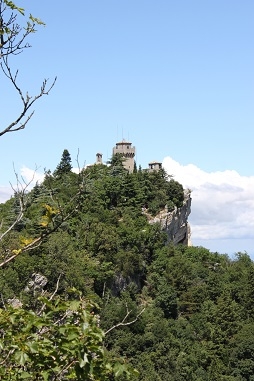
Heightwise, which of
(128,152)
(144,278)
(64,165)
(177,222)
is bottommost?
(144,278)

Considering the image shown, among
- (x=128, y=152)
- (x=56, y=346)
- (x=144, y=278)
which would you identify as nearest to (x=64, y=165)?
(x=128, y=152)

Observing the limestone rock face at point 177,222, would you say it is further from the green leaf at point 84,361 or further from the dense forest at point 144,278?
the green leaf at point 84,361

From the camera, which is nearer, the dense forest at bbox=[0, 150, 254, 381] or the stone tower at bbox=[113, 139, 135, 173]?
the dense forest at bbox=[0, 150, 254, 381]

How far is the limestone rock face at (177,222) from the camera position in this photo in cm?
5913

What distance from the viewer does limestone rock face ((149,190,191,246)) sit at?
59.1 metres

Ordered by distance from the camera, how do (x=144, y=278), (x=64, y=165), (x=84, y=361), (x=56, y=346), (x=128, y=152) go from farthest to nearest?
(x=128, y=152)
(x=64, y=165)
(x=144, y=278)
(x=56, y=346)
(x=84, y=361)

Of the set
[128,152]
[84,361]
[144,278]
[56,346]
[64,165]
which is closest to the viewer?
[84,361]

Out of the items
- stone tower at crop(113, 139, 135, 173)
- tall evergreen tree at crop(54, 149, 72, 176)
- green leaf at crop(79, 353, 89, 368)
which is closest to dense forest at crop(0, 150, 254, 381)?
tall evergreen tree at crop(54, 149, 72, 176)

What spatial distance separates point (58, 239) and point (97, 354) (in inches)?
1504

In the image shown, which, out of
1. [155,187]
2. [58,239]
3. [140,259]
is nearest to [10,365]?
[58,239]

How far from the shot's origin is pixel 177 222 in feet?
211

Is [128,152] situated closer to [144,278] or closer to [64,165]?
[64,165]

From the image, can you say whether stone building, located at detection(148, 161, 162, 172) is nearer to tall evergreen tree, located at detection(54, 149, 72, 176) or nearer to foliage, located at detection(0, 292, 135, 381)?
tall evergreen tree, located at detection(54, 149, 72, 176)

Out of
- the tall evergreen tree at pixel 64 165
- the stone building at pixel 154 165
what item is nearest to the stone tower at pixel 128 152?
the stone building at pixel 154 165
